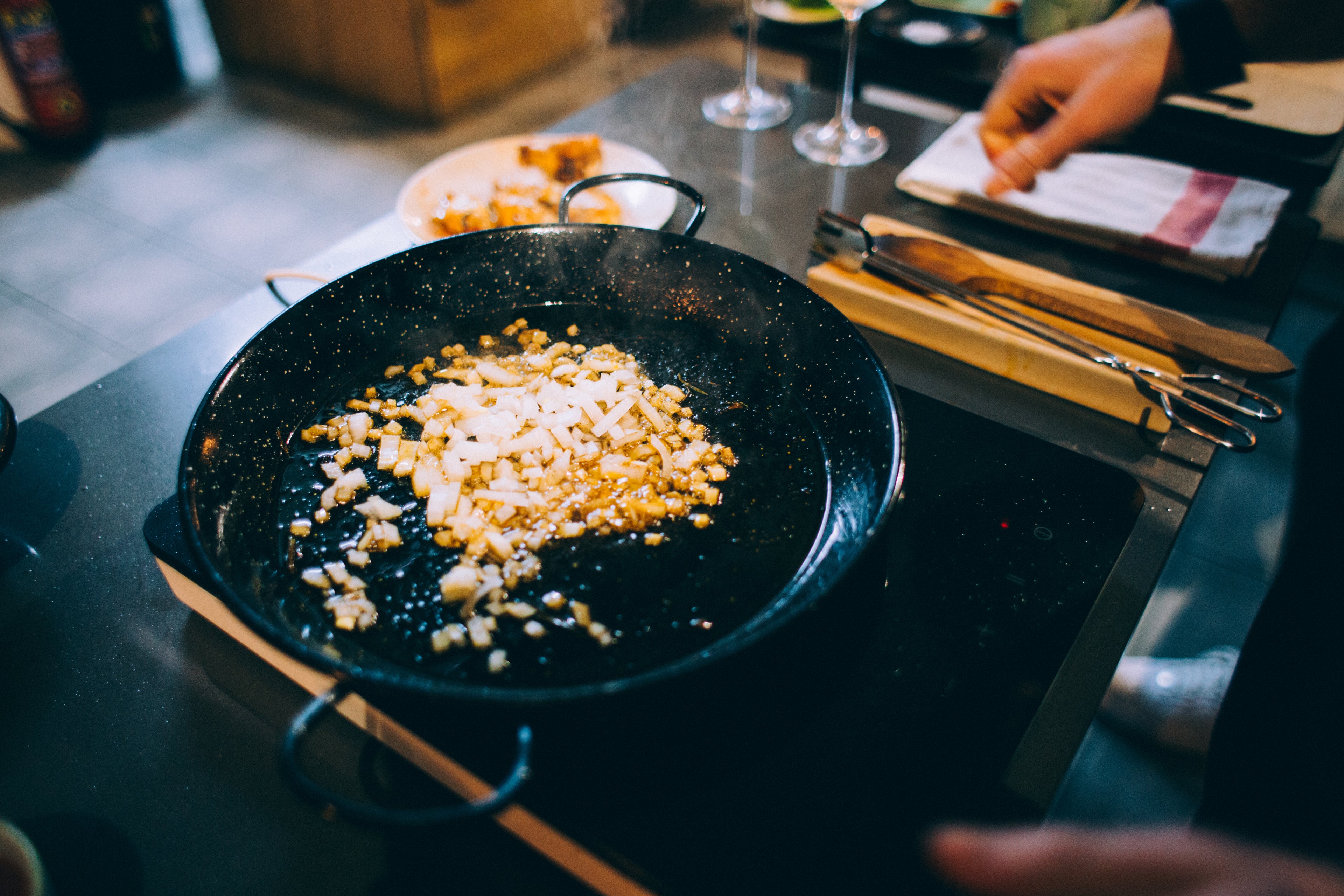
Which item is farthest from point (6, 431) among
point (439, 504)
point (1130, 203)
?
point (1130, 203)

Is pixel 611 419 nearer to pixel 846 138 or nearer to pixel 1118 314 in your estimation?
pixel 1118 314

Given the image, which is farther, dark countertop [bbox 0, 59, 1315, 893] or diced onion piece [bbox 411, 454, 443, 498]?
diced onion piece [bbox 411, 454, 443, 498]

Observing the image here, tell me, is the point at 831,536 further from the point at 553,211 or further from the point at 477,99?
the point at 477,99

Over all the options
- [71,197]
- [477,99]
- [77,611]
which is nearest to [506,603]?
[77,611]

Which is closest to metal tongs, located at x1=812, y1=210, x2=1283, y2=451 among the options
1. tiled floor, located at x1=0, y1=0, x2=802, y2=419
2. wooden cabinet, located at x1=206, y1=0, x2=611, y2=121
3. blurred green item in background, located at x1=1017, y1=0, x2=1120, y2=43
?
blurred green item in background, located at x1=1017, y1=0, x2=1120, y2=43

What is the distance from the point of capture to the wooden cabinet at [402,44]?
2838 mm

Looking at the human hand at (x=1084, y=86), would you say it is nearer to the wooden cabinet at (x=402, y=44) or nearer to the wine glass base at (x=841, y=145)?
the wine glass base at (x=841, y=145)

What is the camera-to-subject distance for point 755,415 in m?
0.82

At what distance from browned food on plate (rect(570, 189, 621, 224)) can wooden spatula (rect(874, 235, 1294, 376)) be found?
14.8 inches

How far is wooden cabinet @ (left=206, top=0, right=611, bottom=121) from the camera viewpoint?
2.84 meters

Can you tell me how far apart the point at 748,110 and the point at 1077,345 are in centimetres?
83

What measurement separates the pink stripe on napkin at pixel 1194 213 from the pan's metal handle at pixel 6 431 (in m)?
1.31

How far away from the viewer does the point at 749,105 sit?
1.43 metres

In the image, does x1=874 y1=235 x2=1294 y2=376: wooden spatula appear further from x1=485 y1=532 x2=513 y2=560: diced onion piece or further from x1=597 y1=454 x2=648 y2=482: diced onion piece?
x1=485 y1=532 x2=513 y2=560: diced onion piece
